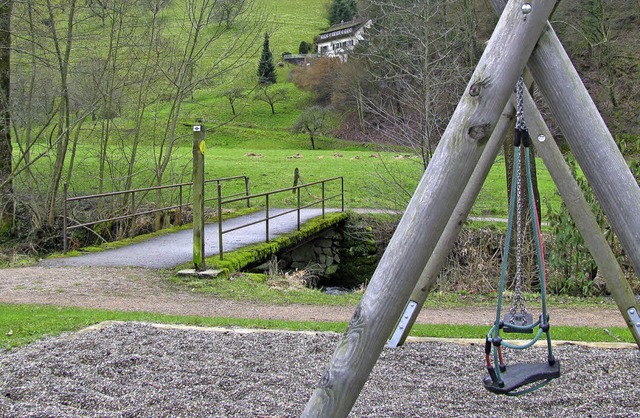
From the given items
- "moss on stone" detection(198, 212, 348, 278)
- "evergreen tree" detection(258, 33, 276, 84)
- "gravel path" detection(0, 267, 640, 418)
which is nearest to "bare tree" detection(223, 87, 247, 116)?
"evergreen tree" detection(258, 33, 276, 84)

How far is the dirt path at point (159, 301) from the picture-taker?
8438 mm

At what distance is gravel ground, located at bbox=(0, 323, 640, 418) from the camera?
423 centimetres

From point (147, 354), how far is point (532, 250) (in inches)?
324

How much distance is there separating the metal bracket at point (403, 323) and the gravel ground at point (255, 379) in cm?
11

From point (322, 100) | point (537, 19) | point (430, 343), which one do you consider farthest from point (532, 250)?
point (322, 100)

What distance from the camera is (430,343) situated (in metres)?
5.93

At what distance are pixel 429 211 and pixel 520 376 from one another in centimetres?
125

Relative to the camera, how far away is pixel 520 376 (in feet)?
11.3

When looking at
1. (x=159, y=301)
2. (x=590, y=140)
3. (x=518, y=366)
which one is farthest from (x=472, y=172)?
(x=159, y=301)

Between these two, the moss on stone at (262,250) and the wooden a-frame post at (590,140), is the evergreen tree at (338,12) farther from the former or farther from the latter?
the wooden a-frame post at (590,140)

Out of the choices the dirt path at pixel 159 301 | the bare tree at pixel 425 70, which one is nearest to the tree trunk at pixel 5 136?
the dirt path at pixel 159 301

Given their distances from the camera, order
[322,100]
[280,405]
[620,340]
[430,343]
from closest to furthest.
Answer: [280,405], [430,343], [620,340], [322,100]

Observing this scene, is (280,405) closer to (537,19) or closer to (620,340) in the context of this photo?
(537,19)

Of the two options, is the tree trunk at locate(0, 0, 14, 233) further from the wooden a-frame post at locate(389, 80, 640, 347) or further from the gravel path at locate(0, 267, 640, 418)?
the wooden a-frame post at locate(389, 80, 640, 347)
